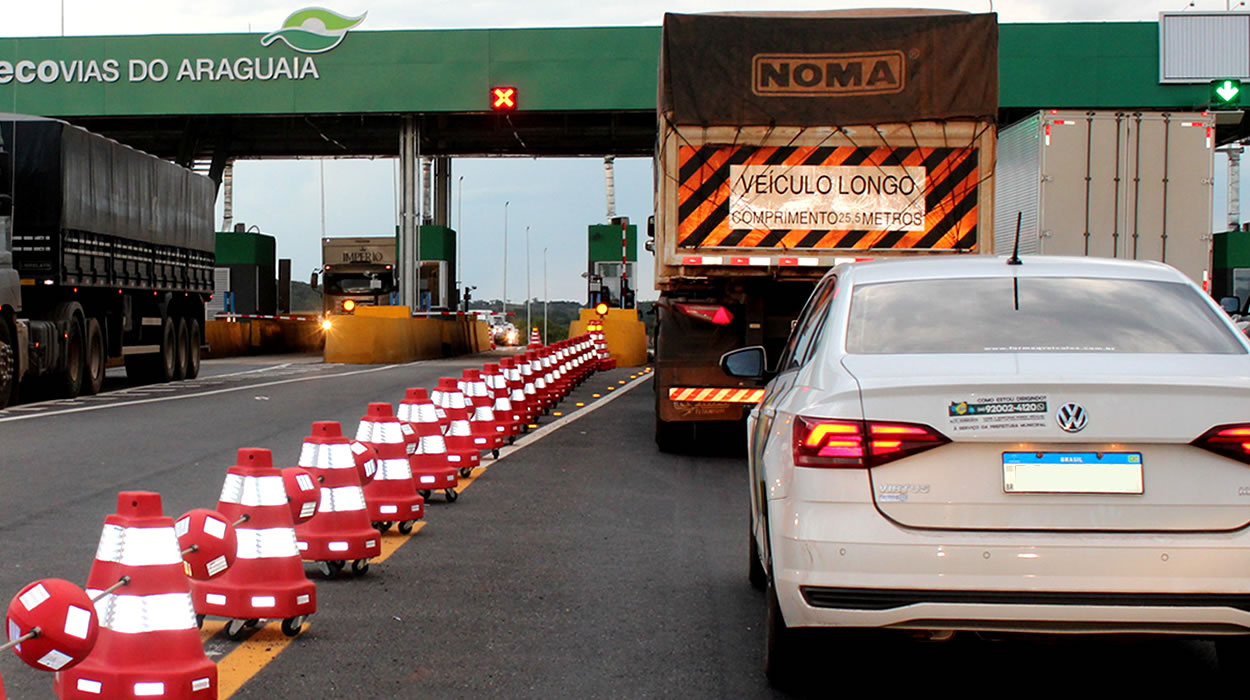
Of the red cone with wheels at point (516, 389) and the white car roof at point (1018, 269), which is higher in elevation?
the white car roof at point (1018, 269)

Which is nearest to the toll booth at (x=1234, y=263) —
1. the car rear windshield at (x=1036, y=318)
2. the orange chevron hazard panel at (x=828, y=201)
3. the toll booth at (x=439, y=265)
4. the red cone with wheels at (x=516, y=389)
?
the toll booth at (x=439, y=265)

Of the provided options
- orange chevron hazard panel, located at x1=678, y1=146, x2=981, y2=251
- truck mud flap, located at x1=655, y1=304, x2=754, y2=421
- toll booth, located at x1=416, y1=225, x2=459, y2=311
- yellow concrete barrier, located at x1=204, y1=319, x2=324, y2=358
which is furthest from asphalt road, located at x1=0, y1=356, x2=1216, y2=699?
toll booth, located at x1=416, y1=225, x2=459, y2=311

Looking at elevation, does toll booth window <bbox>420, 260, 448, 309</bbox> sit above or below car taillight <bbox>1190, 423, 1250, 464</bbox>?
above

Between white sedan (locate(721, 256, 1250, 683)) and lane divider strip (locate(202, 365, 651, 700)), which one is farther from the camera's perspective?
lane divider strip (locate(202, 365, 651, 700))

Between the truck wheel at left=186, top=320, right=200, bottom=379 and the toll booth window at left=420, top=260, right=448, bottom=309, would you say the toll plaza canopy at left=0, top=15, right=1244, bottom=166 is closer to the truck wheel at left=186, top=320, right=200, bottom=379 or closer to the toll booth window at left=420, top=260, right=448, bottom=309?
the toll booth window at left=420, top=260, right=448, bottom=309

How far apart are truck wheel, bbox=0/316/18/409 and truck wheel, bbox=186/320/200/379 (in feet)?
29.5

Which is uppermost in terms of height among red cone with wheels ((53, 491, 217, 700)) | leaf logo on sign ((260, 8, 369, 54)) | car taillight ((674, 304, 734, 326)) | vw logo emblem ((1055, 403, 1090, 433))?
leaf logo on sign ((260, 8, 369, 54))

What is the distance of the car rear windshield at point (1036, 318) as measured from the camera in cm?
503

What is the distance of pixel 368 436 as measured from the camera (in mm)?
8664

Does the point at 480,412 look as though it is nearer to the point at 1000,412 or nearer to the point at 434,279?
the point at 1000,412

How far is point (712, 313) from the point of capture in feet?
44.0

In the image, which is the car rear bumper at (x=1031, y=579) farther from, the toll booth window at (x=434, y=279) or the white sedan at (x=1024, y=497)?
the toll booth window at (x=434, y=279)

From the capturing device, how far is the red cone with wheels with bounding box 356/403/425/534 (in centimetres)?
855

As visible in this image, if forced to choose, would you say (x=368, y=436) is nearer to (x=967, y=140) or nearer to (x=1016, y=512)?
(x=1016, y=512)
